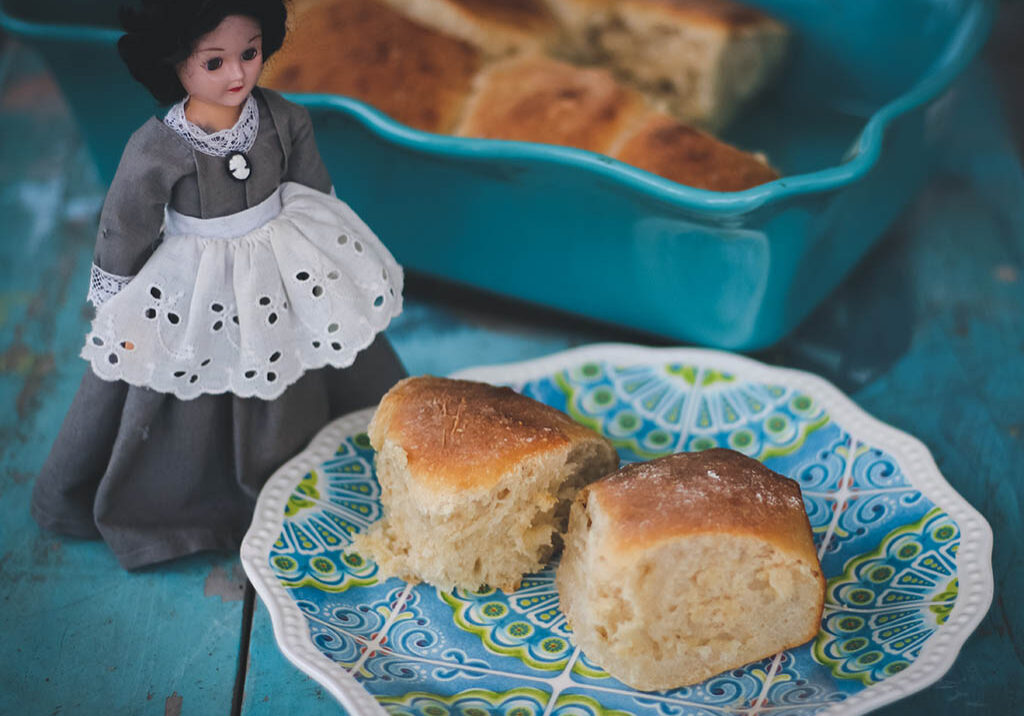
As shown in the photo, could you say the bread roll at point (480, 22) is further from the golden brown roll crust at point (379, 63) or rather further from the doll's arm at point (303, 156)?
the doll's arm at point (303, 156)

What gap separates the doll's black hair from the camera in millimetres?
874

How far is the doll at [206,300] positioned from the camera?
0.93 m

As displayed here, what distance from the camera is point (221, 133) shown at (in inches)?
37.6

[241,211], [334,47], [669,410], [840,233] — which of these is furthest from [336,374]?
[840,233]

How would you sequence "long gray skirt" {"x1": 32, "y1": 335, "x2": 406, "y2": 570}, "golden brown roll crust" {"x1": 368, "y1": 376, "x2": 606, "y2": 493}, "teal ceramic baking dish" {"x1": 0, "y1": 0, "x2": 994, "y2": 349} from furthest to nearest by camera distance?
1. "teal ceramic baking dish" {"x1": 0, "y1": 0, "x2": 994, "y2": 349}
2. "long gray skirt" {"x1": 32, "y1": 335, "x2": 406, "y2": 570}
3. "golden brown roll crust" {"x1": 368, "y1": 376, "x2": 606, "y2": 493}

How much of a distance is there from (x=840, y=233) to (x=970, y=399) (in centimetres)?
27

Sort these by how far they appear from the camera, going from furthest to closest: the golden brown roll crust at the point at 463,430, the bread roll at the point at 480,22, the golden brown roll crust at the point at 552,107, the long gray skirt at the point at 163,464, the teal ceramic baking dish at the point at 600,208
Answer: the bread roll at the point at 480,22 < the golden brown roll crust at the point at 552,107 < the teal ceramic baking dish at the point at 600,208 < the long gray skirt at the point at 163,464 < the golden brown roll crust at the point at 463,430

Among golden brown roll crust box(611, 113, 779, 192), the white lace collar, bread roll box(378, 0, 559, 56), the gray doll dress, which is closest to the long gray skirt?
the gray doll dress

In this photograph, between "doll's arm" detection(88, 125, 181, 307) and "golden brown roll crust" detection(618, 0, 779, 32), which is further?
"golden brown roll crust" detection(618, 0, 779, 32)

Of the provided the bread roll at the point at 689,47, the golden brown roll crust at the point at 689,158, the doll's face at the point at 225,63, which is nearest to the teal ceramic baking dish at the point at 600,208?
the golden brown roll crust at the point at 689,158

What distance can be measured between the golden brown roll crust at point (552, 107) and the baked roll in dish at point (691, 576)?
56cm

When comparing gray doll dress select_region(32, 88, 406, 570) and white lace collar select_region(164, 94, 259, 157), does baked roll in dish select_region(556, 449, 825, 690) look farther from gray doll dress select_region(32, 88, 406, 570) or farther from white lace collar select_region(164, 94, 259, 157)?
white lace collar select_region(164, 94, 259, 157)

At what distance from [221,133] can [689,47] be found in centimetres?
90

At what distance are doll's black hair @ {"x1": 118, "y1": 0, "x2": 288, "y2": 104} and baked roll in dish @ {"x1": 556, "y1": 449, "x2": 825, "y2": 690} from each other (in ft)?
1.71
